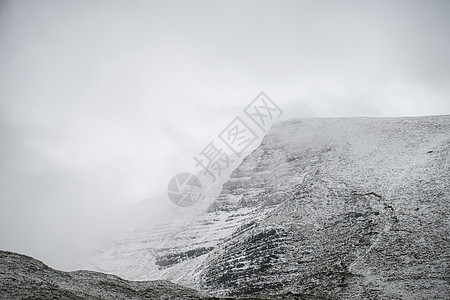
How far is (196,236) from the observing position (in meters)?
83.5

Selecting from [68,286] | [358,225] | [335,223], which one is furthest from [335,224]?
[68,286]

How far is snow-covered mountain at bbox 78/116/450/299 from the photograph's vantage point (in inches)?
1426

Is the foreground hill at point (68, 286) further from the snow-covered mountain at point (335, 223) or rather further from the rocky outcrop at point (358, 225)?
the snow-covered mountain at point (335, 223)

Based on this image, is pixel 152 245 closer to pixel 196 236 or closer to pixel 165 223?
pixel 165 223

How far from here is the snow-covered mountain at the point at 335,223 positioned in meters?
36.2

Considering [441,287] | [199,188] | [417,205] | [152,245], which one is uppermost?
[199,188]

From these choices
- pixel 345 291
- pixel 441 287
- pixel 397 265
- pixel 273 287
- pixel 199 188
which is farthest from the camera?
pixel 199 188

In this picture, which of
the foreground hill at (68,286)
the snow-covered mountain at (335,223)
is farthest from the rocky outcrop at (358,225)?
the foreground hill at (68,286)

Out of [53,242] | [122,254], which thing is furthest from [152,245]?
[53,242]

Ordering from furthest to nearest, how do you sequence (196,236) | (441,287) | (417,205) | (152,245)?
(152,245) → (196,236) → (417,205) → (441,287)

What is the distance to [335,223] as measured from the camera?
50062mm

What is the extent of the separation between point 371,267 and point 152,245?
77.2m

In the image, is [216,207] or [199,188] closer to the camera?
[216,207]

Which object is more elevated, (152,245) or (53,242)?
(53,242)
